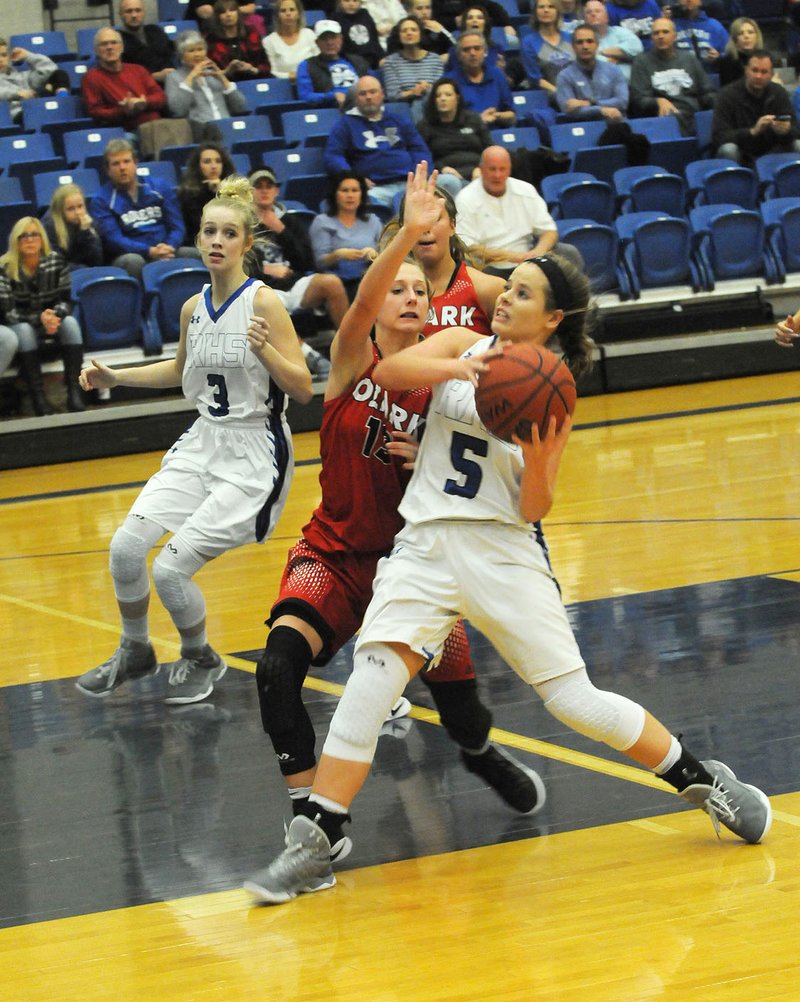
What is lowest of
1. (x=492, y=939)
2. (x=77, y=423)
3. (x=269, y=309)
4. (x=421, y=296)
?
(x=77, y=423)

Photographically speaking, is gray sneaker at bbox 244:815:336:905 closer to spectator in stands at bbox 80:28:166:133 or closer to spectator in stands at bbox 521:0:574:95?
spectator in stands at bbox 80:28:166:133

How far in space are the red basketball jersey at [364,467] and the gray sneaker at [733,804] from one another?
104 cm

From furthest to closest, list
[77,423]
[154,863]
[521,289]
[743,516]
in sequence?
1. [77,423]
2. [743,516]
3. [154,863]
4. [521,289]

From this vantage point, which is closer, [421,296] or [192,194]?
[421,296]

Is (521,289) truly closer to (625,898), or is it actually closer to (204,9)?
(625,898)

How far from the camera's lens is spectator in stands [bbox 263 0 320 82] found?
13.5 metres

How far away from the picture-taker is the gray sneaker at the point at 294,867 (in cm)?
351

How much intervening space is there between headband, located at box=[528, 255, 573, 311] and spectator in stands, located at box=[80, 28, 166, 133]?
30.3ft

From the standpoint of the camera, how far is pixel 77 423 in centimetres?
1080

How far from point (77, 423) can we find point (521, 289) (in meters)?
7.61

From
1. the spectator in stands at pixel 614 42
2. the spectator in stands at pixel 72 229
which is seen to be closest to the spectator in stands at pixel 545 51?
the spectator in stands at pixel 614 42

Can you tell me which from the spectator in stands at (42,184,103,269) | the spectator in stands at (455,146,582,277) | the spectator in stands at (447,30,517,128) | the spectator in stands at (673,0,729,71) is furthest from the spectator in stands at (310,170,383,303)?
the spectator in stands at (673,0,729,71)

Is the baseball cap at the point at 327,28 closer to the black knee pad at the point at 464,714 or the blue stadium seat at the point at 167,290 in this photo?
the blue stadium seat at the point at 167,290

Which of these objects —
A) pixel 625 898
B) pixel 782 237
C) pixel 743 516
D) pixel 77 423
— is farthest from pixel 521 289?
pixel 782 237
